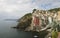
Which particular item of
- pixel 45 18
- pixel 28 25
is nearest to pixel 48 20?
pixel 45 18

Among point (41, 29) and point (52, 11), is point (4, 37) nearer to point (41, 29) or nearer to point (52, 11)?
point (41, 29)

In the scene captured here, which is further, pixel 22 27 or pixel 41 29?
pixel 22 27

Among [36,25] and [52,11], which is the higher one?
[52,11]

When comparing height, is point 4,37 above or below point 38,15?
below

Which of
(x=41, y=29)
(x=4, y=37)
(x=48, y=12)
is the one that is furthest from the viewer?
(x=48, y=12)

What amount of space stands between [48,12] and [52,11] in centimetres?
184

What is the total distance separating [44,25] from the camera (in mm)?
76562

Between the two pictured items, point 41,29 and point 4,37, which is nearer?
point 4,37

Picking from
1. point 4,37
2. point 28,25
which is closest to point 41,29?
point 28,25

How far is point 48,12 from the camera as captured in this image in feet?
261

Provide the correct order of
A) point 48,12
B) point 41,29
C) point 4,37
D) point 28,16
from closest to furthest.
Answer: point 4,37 < point 41,29 < point 48,12 < point 28,16

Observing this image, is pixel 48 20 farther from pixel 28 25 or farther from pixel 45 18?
pixel 28 25

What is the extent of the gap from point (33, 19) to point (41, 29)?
6348 millimetres

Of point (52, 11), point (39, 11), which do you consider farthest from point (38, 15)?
point (52, 11)
